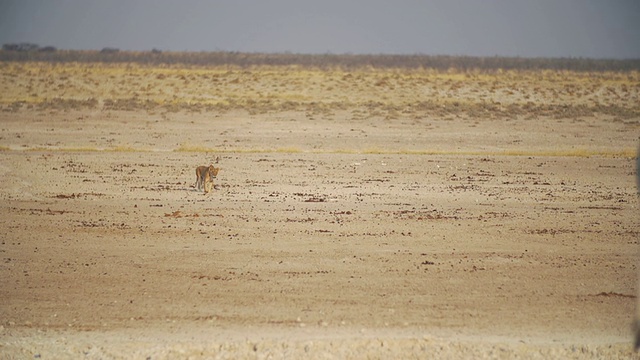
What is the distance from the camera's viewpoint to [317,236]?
40.3 feet


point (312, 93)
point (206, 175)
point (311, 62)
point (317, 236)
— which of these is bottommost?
point (317, 236)

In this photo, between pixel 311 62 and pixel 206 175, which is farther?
pixel 311 62

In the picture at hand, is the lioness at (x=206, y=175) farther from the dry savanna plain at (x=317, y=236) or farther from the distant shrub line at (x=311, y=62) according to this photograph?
the distant shrub line at (x=311, y=62)

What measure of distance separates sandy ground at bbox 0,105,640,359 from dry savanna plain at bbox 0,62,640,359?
0.12 ft

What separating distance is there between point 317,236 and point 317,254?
114 centimetres

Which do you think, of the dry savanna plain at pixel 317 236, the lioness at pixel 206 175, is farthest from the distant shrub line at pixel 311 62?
the lioness at pixel 206 175

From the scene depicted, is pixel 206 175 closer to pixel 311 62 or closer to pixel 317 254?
pixel 317 254

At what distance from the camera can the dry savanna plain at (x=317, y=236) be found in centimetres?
812

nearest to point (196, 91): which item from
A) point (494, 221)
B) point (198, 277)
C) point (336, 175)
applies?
point (336, 175)

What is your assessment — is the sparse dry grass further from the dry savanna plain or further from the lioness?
the lioness

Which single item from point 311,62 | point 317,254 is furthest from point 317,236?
point 311,62

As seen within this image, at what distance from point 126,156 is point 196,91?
13.6m

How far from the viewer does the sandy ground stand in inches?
315

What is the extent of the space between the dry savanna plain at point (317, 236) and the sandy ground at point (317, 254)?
4cm
